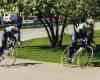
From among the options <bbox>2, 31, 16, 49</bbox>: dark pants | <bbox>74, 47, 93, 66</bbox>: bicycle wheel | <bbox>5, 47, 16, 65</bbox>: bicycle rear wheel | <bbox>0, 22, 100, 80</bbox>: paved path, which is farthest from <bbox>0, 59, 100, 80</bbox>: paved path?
<bbox>2, 31, 16, 49</bbox>: dark pants

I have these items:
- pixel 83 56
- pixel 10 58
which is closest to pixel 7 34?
pixel 10 58

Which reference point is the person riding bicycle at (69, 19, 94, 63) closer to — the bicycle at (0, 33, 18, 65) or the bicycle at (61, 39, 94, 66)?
the bicycle at (61, 39, 94, 66)

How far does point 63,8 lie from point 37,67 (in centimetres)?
326

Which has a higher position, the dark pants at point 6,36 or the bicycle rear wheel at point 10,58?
the dark pants at point 6,36

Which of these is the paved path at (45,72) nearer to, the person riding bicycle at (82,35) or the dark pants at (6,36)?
the person riding bicycle at (82,35)

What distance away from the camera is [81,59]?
14.9 meters

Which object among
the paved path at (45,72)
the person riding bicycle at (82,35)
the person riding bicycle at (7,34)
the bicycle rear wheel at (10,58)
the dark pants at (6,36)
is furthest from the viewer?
the bicycle rear wheel at (10,58)

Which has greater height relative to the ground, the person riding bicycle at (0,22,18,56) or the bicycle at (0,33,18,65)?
the person riding bicycle at (0,22,18,56)

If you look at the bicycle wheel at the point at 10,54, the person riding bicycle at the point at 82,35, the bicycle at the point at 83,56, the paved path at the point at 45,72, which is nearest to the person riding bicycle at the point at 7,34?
the bicycle wheel at the point at 10,54

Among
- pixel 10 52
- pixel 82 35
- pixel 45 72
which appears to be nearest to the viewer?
pixel 45 72

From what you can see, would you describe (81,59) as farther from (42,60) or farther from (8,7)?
(8,7)

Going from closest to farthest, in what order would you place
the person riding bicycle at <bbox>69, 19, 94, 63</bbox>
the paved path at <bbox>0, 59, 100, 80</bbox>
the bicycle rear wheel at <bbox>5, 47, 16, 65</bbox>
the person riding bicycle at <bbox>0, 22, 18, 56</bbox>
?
1. the paved path at <bbox>0, 59, 100, 80</bbox>
2. the person riding bicycle at <bbox>69, 19, 94, 63</bbox>
3. the person riding bicycle at <bbox>0, 22, 18, 56</bbox>
4. the bicycle rear wheel at <bbox>5, 47, 16, 65</bbox>

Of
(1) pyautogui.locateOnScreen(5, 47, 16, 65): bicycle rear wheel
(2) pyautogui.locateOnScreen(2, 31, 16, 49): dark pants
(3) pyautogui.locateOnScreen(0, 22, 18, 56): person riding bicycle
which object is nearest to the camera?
(3) pyautogui.locateOnScreen(0, 22, 18, 56): person riding bicycle

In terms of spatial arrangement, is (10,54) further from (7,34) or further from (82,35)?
(82,35)
